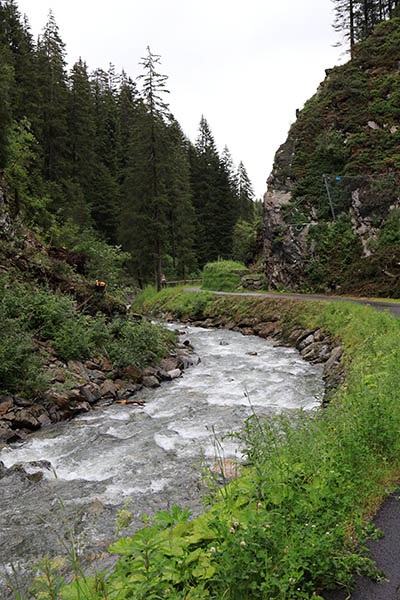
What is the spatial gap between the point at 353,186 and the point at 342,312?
42.8 ft

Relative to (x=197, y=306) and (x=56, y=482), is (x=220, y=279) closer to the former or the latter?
(x=197, y=306)

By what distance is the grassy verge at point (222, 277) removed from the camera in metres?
32.4

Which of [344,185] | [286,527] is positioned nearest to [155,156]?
[344,185]

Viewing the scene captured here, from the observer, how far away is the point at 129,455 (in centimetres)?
640

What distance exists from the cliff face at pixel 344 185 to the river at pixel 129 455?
1242cm

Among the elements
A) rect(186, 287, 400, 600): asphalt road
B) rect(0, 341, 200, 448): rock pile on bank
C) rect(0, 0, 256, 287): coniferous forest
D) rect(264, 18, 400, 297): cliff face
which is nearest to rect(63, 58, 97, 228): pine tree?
rect(0, 0, 256, 287): coniferous forest

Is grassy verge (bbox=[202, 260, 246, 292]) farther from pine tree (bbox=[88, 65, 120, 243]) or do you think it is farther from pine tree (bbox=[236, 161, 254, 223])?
pine tree (bbox=[236, 161, 254, 223])

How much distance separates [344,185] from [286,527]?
987 inches

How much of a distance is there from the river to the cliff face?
1242 centimetres

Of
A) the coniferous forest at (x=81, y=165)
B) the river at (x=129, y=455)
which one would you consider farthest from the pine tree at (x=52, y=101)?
the river at (x=129, y=455)

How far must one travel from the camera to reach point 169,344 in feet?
48.2

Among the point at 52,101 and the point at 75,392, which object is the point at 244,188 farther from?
the point at 75,392

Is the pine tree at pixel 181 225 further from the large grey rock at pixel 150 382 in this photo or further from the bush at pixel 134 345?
the large grey rock at pixel 150 382

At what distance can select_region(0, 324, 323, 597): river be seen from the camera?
14.8 ft
